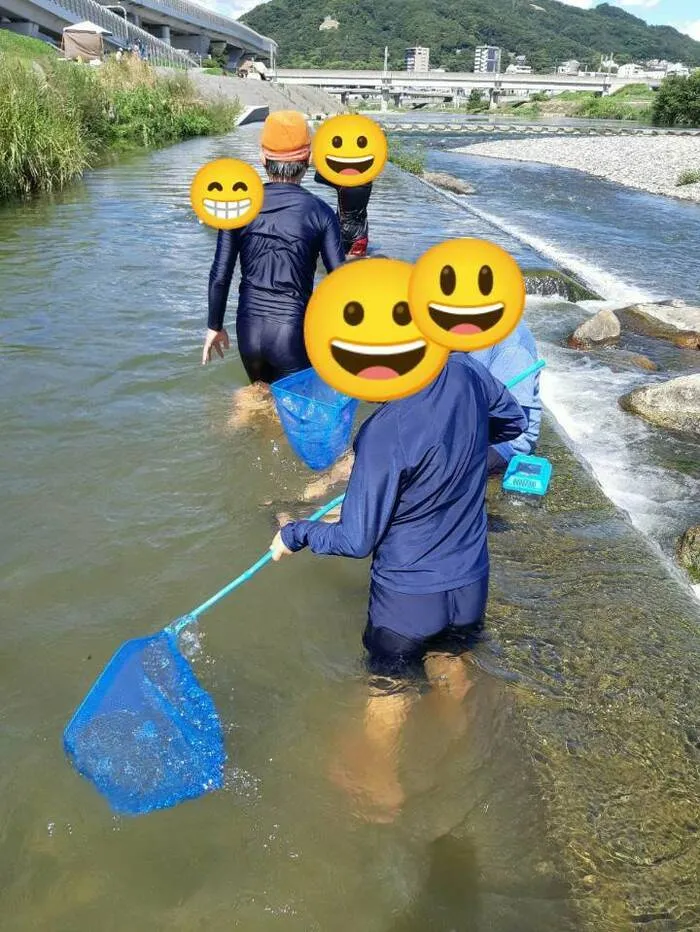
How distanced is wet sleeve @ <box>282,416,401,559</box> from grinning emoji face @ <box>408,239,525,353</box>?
1.41 ft

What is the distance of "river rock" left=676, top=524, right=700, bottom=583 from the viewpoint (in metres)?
4.07

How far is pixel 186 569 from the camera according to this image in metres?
3.80

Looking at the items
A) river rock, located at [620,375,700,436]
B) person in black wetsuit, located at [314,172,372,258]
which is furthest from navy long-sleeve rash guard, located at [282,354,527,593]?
person in black wetsuit, located at [314,172,372,258]

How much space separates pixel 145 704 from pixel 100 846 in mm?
468

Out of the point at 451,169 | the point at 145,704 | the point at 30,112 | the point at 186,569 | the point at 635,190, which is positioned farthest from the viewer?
the point at 451,169

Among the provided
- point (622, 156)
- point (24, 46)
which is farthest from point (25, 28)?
point (622, 156)

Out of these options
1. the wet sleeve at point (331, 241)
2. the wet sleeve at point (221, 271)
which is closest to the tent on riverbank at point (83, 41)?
the wet sleeve at point (221, 271)

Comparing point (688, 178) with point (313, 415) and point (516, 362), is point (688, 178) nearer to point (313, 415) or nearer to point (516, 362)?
point (516, 362)

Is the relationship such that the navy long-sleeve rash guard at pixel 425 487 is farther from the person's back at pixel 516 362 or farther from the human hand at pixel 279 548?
the person's back at pixel 516 362

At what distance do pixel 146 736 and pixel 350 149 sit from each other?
335cm

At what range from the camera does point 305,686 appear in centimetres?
311

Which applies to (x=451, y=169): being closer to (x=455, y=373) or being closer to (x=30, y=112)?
(x=30, y=112)

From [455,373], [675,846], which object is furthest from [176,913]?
[455,373]

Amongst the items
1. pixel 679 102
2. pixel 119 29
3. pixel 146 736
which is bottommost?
pixel 146 736
